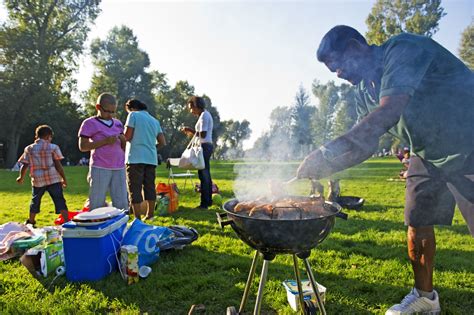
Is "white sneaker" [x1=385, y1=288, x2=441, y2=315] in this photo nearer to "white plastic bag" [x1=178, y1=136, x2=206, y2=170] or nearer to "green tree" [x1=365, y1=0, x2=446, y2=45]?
"white plastic bag" [x1=178, y1=136, x2=206, y2=170]

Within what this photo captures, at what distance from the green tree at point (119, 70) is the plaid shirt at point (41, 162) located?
112 ft

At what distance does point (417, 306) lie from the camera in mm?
2641

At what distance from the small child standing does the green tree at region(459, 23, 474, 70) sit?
36.2 metres

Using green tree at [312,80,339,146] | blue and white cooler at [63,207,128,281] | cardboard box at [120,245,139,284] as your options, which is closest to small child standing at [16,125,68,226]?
blue and white cooler at [63,207,128,281]

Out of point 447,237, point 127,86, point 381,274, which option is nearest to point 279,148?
point 381,274

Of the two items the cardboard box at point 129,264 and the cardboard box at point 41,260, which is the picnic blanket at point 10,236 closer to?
the cardboard box at point 41,260

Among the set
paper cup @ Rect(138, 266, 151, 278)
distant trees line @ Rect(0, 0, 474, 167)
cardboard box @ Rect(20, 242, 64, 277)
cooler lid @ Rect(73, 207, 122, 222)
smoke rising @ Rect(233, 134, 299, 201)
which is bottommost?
paper cup @ Rect(138, 266, 151, 278)

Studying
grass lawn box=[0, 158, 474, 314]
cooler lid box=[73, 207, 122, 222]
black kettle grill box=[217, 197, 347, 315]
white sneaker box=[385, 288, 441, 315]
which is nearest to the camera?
black kettle grill box=[217, 197, 347, 315]

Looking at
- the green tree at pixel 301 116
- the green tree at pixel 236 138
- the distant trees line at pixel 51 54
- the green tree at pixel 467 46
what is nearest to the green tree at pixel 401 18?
the distant trees line at pixel 51 54

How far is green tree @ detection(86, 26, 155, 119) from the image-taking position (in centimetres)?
3878

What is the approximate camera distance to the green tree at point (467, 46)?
101ft

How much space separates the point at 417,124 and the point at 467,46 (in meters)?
38.0

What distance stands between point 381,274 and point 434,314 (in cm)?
79

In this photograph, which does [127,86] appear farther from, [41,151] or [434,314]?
[434,314]
